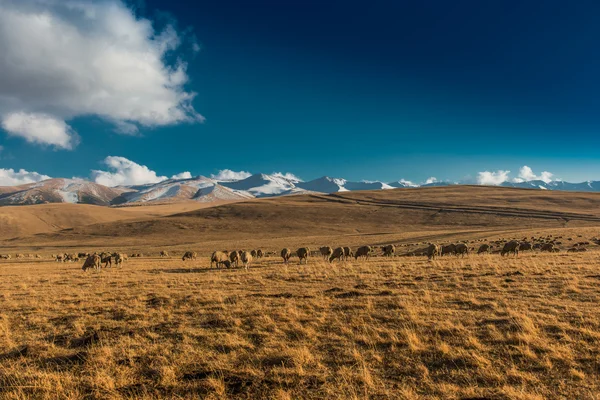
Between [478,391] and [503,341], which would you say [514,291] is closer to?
[503,341]

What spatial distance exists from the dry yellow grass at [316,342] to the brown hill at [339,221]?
6290 centimetres

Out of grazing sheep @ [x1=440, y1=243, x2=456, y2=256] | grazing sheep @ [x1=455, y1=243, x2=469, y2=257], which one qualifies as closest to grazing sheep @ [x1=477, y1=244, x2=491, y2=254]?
grazing sheep @ [x1=440, y1=243, x2=456, y2=256]

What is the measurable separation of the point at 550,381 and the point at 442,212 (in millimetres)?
115841

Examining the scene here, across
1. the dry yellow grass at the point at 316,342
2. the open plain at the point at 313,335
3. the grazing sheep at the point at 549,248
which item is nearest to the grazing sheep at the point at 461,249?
the grazing sheep at the point at 549,248

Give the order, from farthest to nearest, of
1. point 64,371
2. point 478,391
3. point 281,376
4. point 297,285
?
point 297,285, point 64,371, point 281,376, point 478,391

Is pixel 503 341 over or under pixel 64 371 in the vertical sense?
under

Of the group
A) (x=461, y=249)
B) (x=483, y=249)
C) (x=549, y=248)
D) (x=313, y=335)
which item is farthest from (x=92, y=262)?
(x=549, y=248)

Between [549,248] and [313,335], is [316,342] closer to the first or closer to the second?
[313,335]

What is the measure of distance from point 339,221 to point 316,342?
101 m

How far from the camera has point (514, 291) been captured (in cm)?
1388

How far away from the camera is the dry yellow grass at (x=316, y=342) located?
22.0ft

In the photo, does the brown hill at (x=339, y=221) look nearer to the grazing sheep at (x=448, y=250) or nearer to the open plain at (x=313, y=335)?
the grazing sheep at (x=448, y=250)

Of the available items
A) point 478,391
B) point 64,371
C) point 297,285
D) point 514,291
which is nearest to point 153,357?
point 64,371

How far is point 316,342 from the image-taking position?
29.7 ft
